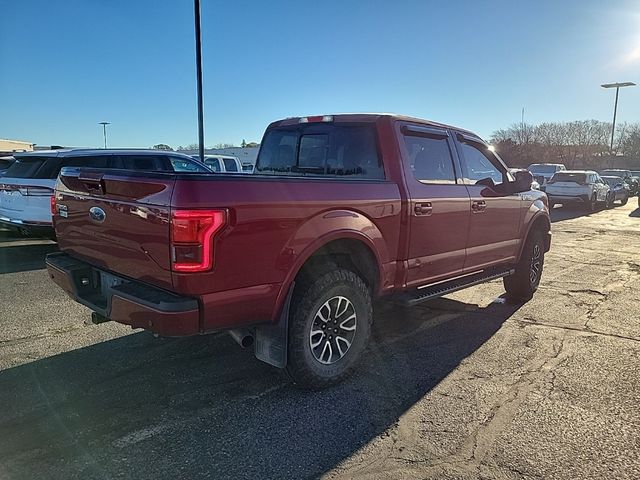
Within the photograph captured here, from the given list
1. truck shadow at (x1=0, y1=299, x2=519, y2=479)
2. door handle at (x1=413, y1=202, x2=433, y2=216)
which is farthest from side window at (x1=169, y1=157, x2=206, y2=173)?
door handle at (x1=413, y1=202, x2=433, y2=216)

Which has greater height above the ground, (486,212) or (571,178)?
(571,178)

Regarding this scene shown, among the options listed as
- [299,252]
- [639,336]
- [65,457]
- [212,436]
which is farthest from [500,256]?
[65,457]

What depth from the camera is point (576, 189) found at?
2084 cm

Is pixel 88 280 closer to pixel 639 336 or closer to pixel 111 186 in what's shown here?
pixel 111 186

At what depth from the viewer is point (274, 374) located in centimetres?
403

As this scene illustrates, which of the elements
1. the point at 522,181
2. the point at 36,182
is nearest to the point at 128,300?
the point at 522,181

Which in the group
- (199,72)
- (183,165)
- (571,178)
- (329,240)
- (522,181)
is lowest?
(329,240)

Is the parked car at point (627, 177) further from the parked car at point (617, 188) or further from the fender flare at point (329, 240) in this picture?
the fender flare at point (329, 240)

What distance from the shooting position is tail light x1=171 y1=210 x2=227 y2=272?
2791 mm

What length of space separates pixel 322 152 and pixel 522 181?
8.59ft

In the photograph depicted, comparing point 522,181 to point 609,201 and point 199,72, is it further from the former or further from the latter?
point 609,201

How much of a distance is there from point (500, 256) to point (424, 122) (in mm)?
2002

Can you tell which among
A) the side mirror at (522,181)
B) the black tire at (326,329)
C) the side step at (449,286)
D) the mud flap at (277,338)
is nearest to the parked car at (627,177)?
the side mirror at (522,181)

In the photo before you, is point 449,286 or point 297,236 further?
point 449,286
